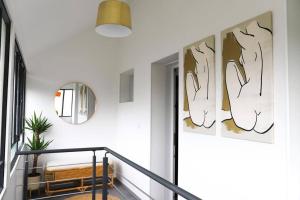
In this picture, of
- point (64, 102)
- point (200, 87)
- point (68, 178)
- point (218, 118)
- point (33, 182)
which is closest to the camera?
point (218, 118)

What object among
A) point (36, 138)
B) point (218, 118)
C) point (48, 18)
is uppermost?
point (48, 18)

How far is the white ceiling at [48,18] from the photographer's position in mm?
2121

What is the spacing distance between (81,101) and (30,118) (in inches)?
40.1

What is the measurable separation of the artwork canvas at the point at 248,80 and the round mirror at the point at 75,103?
348 centimetres

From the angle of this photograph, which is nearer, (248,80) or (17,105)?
(248,80)

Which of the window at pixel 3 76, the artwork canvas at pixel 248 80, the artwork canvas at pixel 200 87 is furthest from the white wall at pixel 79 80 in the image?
the artwork canvas at pixel 248 80

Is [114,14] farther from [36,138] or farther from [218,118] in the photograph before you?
[36,138]

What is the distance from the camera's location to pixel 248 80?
1.79m

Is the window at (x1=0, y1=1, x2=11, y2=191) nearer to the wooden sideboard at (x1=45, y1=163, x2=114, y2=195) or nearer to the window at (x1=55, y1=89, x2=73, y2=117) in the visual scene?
the wooden sideboard at (x1=45, y1=163, x2=114, y2=195)

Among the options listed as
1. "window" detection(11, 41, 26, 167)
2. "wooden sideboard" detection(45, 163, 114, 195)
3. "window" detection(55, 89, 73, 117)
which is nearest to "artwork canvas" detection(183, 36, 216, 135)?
"window" detection(11, 41, 26, 167)

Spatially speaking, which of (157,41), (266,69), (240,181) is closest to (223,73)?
(266,69)

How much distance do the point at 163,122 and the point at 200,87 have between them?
4.16 feet

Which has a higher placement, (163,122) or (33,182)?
(163,122)

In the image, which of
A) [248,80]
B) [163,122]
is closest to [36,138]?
[163,122]
